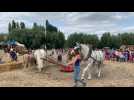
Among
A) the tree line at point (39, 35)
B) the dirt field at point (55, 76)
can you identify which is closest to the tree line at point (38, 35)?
the tree line at point (39, 35)

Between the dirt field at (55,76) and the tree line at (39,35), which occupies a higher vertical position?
the tree line at (39,35)

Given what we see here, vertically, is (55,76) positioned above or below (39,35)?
below

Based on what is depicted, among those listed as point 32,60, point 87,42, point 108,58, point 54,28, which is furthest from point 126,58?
point 54,28

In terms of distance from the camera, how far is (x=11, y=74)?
29.8 ft

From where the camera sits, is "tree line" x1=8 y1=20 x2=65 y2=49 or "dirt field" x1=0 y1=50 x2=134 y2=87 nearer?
"tree line" x1=8 y1=20 x2=65 y2=49

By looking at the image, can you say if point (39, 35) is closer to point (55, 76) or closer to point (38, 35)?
point (38, 35)

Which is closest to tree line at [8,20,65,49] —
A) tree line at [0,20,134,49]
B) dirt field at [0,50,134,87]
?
tree line at [0,20,134,49]

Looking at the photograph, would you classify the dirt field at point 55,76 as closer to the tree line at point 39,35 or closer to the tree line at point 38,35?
the tree line at point 39,35

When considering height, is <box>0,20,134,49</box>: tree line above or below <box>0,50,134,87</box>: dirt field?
above

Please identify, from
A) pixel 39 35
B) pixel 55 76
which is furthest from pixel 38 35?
pixel 55 76

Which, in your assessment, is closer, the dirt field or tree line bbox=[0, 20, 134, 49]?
tree line bbox=[0, 20, 134, 49]

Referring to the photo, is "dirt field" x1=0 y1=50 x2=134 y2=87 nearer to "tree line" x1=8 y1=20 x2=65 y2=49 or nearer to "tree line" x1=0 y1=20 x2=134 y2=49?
"tree line" x1=0 y1=20 x2=134 y2=49
